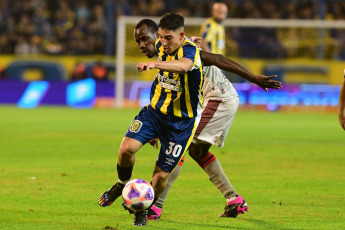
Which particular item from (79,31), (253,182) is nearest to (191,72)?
(253,182)

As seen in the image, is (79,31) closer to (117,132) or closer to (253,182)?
(117,132)

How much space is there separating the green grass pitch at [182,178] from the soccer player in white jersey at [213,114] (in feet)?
0.69

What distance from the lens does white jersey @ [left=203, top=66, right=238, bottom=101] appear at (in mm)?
7504

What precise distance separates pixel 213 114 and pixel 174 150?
3.54ft

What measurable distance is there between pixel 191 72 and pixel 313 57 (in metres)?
18.8

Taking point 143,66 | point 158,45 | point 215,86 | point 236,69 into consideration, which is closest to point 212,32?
point 215,86

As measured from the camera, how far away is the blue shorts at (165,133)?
647 centimetres

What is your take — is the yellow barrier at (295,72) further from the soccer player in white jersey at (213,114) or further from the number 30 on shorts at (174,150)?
the number 30 on shorts at (174,150)

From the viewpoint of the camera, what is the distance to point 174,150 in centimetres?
648

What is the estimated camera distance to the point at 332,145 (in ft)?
Answer: 46.1

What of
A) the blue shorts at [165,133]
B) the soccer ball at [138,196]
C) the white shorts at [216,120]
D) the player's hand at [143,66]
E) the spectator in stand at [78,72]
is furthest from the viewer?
the spectator in stand at [78,72]

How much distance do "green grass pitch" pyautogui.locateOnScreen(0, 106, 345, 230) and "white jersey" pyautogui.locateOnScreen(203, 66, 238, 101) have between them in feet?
3.68

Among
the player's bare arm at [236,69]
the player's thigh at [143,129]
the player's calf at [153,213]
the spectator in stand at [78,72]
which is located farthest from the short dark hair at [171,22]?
the spectator in stand at [78,72]

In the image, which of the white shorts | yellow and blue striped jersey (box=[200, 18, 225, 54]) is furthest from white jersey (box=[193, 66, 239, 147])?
yellow and blue striped jersey (box=[200, 18, 225, 54])
